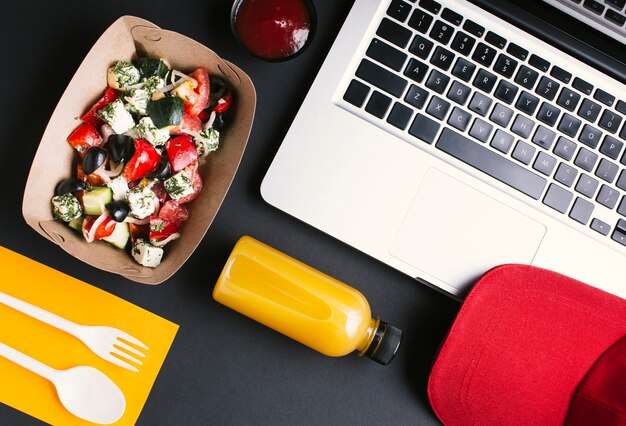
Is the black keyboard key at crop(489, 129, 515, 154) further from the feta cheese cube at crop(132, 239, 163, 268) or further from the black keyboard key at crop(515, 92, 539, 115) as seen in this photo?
the feta cheese cube at crop(132, 239, 163, 268)

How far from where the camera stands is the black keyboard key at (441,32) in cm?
78

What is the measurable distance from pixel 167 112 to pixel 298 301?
0.30m

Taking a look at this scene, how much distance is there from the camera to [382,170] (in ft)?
2.56

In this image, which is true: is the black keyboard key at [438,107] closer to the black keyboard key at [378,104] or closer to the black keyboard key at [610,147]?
the black keyboard key at [378,104]

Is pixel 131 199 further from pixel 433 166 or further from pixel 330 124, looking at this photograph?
pixel 433 166

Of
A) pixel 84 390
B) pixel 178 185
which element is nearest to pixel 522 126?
pixel 178 185

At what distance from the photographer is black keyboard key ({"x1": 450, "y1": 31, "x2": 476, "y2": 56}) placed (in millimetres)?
787

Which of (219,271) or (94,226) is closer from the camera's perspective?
(94,226)

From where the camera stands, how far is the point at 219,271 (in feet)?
2.71

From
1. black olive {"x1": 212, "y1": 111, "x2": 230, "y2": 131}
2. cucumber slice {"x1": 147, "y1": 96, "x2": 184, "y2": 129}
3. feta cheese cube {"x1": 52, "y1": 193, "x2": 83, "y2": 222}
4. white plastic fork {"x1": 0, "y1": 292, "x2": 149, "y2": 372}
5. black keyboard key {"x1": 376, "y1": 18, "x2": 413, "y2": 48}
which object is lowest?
white plastic fork {"x1": 0, "y1": 292, "x2": 149, "y2": 372}

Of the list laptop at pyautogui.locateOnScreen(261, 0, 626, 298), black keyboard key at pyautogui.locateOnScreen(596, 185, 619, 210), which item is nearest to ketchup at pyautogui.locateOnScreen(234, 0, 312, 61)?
laptop at pyautogui.locateOnScreen(261, 0, 626, 298)

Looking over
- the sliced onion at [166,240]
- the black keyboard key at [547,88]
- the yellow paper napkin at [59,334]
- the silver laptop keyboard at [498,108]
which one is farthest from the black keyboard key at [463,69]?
the yellow paper napkin at [59,334]

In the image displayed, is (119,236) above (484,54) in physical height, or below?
below

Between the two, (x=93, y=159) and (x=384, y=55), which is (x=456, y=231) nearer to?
(x=384, y=55)
